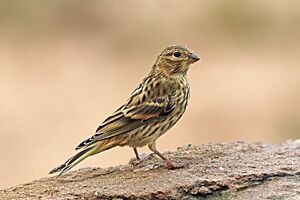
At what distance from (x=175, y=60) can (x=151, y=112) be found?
578 mm

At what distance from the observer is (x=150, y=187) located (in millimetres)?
7367

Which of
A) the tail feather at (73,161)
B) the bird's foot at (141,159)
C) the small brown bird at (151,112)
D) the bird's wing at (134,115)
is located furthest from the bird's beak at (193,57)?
the tail feather at (73,161)

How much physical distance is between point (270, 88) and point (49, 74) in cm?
452

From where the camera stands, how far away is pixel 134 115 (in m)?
8.05

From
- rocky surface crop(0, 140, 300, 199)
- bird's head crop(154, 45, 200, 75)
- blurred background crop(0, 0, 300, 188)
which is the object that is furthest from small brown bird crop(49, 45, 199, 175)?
blurred background crop(0, 0, 300, 188)

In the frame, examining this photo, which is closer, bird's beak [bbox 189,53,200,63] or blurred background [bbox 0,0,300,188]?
bird's beak [bbox 189,53,200,63]

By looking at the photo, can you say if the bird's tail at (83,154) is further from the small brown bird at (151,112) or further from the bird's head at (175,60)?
the bird's head at (175,60)

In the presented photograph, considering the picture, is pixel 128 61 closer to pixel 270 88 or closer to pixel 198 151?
pixel 270 88

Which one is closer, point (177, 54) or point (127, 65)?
point (177, 54)

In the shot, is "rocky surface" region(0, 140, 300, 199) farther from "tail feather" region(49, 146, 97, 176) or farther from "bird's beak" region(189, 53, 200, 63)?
"bird's beak" region(189, 53, 200, 63)

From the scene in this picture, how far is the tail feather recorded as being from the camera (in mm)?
7543

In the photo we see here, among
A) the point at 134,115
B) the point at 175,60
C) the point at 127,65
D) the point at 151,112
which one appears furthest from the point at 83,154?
the point at 127,65

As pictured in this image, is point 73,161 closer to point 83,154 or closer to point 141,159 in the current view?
point 83,154

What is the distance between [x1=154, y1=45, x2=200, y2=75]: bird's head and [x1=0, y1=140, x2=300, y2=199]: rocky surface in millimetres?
686
